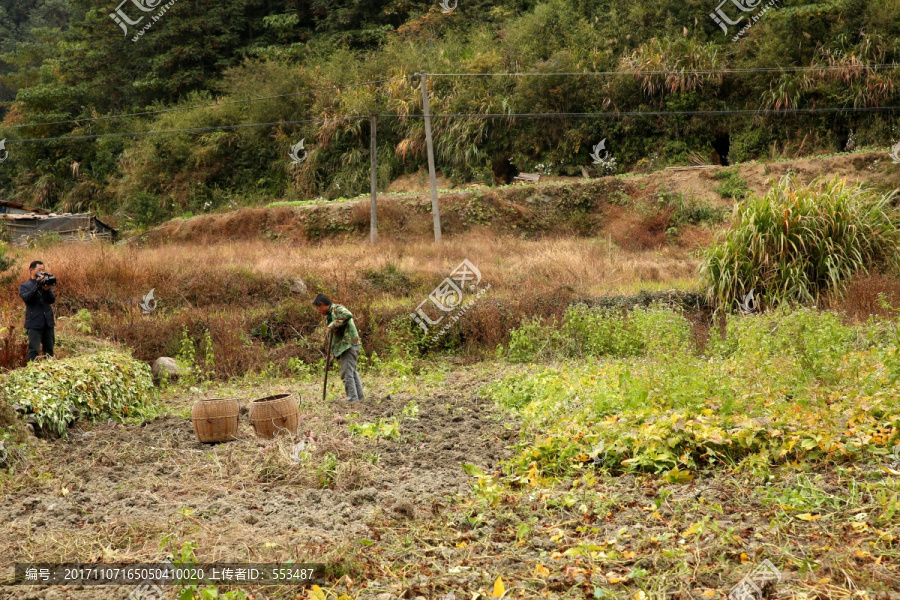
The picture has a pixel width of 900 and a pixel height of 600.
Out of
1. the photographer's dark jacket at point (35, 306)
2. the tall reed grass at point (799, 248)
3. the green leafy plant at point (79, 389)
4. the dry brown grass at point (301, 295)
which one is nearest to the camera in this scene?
the green leafy plant at point (79, 389)

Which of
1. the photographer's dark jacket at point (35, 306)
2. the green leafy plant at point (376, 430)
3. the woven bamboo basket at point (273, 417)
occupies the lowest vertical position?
the green leafy plant at point (376, 430)

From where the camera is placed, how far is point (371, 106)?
2944 cm

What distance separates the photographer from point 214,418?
7.28m

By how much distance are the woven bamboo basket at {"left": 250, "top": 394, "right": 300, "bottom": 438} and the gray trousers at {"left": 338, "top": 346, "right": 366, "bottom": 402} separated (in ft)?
6.58

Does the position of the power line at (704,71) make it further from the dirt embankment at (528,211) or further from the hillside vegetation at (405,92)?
the dirt embankment at (528,211)

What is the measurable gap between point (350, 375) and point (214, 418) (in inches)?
88.2

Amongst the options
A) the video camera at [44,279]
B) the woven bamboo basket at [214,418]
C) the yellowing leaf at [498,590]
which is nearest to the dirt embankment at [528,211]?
the video camera at [44,279]

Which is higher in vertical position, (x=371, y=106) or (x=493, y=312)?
(x=371, y=106)

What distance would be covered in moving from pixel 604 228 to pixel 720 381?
1662 cm

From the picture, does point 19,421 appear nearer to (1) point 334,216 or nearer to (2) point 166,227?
(1) point 334,216

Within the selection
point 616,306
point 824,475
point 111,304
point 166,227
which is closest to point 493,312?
point 616,306

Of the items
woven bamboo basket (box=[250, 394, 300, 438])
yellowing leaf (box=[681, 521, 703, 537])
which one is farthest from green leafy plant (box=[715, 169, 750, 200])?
yellowing leaf (box=[681, 521, 703, 537])

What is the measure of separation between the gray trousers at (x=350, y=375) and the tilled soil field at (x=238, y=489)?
2.83 feet

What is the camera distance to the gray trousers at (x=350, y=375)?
30.1 ft
